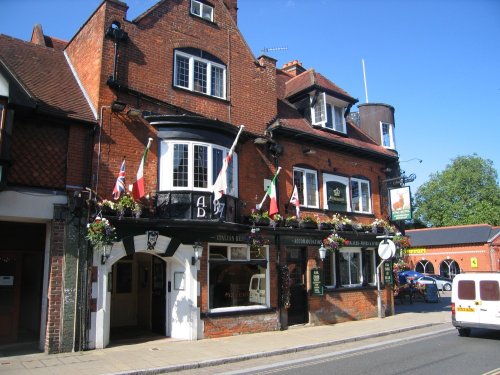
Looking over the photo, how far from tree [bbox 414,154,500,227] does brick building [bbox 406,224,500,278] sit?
41.3 feet

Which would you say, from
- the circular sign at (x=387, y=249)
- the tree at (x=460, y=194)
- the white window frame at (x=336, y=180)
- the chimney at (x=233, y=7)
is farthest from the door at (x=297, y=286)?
the tree at (x=460, y=194)

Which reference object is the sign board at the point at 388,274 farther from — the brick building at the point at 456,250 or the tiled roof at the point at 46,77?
the brick building at the point at 456,250

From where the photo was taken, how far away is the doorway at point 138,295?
13.8 meters

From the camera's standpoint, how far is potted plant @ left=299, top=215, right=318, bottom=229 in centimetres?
1551

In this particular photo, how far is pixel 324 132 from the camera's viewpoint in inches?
727

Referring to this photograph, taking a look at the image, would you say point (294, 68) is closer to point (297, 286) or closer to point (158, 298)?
point (297, 286)

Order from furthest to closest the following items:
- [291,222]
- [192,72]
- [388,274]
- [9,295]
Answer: [388,274], [291,222], [192,72], [9,295]

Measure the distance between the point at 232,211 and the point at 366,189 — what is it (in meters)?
8.56

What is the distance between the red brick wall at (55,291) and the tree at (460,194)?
55.1m

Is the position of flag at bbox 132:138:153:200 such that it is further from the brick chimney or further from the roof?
the roof

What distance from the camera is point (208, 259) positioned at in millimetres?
13352

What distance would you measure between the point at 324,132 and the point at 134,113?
8.95 m

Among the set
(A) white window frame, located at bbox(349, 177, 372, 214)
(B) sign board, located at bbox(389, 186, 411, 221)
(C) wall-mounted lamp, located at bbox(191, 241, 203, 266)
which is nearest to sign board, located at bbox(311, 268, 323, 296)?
(A) white window frame, located at bbox(349, 177, 372, 214)

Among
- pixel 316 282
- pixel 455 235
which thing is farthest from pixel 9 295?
pixel 455 235
